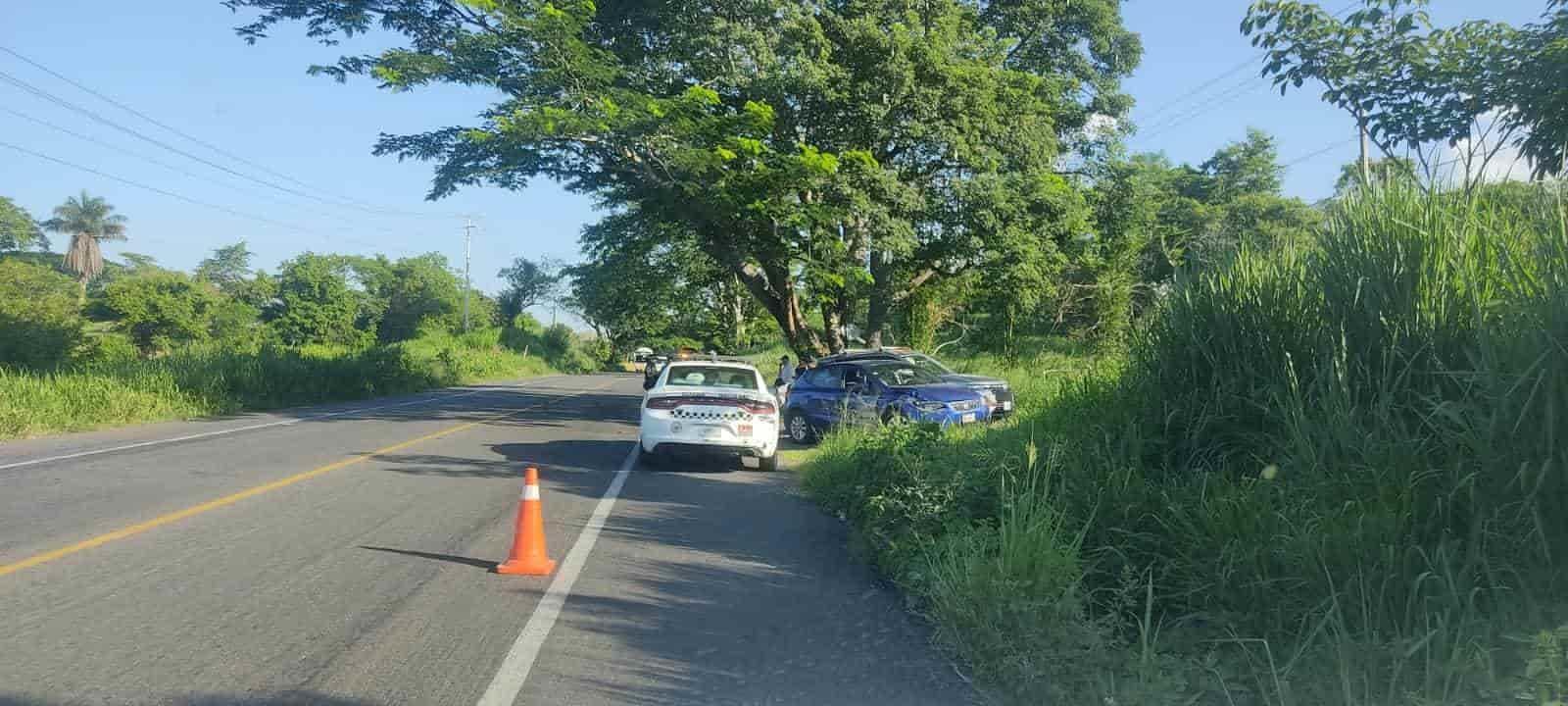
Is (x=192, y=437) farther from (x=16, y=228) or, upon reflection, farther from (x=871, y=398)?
(x=16, y=228)

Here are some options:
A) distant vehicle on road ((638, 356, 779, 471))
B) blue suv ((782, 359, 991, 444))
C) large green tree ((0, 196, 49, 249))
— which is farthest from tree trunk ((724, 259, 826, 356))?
large green tree ((0, 196, 49, 249))

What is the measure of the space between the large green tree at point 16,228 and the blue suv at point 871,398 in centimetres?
8722

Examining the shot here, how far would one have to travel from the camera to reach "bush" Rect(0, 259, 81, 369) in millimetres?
31984

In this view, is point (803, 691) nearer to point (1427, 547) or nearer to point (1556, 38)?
point (1427, 547)

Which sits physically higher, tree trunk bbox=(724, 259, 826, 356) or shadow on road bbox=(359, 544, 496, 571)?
tree trunk bbox=(724, 259, 826, 356)

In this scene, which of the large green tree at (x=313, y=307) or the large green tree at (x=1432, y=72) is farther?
the large green tree at (x=313, y=307)

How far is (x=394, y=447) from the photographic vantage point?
15.8 m

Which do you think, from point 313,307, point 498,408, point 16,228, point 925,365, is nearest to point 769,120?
point 925,365

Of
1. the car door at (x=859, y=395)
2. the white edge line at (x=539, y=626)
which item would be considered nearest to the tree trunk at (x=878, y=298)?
the car door at (x=859, y=395)

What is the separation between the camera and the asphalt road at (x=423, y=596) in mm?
4766

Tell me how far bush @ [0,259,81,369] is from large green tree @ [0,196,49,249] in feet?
142

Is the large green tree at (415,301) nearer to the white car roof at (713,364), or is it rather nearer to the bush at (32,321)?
the bush at (32,321)

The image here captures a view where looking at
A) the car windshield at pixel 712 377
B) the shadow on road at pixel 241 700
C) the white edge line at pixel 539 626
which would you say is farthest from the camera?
the car windshield at pixel 712 377

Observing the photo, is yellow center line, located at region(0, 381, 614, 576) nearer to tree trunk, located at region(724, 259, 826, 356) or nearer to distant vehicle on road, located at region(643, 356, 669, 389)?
tree trunk, located at region(724, 259, 826, 356)
